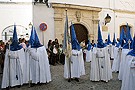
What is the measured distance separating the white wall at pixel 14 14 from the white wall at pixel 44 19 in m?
5.82

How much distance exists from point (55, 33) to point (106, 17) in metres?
6.04

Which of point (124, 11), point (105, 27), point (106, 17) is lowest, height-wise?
point (105, 27)

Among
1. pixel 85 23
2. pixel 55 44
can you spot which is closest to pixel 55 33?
pixel 55 44

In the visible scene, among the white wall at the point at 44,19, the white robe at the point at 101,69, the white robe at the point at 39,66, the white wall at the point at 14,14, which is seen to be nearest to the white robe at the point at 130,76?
the white robe at the point at 101,69

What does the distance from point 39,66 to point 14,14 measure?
529 inches

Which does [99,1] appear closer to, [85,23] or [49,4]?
[85,23]

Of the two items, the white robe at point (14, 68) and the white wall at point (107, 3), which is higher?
the white wall at point (107, 3)

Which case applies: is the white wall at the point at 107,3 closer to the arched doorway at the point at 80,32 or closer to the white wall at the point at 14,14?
the arched doorway at the point at 80,32

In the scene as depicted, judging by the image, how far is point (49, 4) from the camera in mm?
11914

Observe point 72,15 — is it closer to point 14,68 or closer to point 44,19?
point 44,19

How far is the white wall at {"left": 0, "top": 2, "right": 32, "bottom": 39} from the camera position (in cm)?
1622

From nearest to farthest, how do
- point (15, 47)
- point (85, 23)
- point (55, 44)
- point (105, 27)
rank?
point (15, 47) → point (55, 44) → point (85, 23) → point (105, 27)

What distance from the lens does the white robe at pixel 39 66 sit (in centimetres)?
536

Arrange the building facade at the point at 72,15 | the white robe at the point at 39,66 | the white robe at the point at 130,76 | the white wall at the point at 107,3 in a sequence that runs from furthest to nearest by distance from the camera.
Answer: the white wall at the point at 107,3 → the building facade at the point at 72,15 → the white robe at the point at 39,66 → the white robe at the point at 130,76
